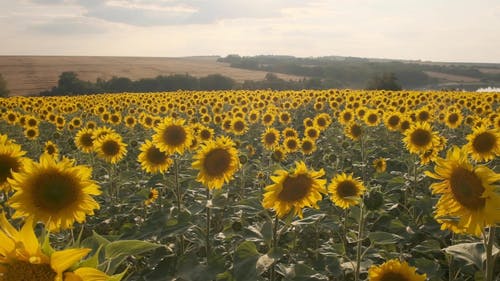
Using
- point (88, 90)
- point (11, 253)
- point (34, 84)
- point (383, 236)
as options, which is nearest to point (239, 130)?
point (383, 236)

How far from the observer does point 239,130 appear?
10180mm

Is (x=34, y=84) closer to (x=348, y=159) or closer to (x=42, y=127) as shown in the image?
(x=42, y=127)

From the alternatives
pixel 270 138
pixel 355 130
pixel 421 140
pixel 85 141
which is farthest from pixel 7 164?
pixel 355 130

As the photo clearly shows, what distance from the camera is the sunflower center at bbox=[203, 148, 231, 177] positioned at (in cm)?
434

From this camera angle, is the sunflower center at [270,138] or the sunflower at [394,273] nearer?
the sunflower at [394,273]

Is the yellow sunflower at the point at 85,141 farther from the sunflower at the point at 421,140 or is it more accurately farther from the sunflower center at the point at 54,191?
the sunflower at the point at 421,140

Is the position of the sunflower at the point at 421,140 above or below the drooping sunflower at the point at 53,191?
below

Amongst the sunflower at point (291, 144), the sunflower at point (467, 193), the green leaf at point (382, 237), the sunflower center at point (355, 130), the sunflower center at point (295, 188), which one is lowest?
the sunflower at point (291, 144)

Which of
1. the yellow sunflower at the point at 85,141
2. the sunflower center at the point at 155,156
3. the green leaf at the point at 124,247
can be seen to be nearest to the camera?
the green leaf at the point at 124,247

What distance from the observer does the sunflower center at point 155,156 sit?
547 cm

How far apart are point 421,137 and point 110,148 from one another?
15.6ft

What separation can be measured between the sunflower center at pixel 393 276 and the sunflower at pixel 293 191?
2.55ft

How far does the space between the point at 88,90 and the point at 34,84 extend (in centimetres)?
868

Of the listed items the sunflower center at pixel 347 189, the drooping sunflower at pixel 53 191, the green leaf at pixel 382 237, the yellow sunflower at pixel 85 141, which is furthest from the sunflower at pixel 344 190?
the yellow sunflower at pixel 85 141
